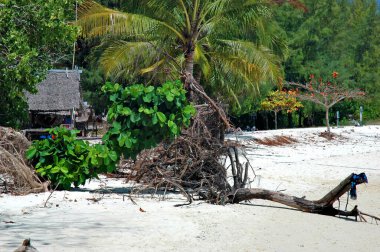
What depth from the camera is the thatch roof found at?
28.8 meters

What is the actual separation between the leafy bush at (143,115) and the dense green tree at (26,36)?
13.4ft

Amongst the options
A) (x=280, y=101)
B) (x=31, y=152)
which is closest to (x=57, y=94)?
(x=280, y=101)

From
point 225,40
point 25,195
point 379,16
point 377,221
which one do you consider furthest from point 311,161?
point 379,16

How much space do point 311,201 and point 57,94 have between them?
63.0 feet

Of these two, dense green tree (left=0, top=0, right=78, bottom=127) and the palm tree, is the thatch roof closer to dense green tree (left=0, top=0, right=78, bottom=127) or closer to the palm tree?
the palm tree

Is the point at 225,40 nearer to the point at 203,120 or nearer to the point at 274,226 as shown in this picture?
the point at 203,120

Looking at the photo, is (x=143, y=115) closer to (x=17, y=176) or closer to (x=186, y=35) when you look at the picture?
(x=17, y=176)

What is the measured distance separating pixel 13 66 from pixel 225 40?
844cm

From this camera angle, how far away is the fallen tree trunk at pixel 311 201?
11.1 meters

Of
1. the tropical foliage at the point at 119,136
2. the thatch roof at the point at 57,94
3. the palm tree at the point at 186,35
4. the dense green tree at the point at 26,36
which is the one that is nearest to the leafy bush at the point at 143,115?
the tropical foliage at the point at 119,136

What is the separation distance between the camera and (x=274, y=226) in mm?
10547

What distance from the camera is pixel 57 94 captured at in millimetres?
29172

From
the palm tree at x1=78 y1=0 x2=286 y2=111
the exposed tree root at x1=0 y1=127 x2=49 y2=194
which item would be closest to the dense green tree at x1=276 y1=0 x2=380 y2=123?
the palm tree at x1=78 y1=0 x2=286 y2=111

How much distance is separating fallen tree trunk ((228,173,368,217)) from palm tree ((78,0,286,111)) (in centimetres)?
780
